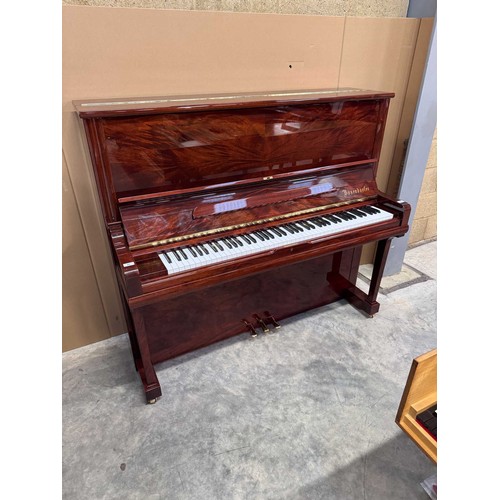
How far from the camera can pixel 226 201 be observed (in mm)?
1682

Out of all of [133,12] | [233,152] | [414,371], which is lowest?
[414,371]

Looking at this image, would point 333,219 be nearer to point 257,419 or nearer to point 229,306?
point 229,306

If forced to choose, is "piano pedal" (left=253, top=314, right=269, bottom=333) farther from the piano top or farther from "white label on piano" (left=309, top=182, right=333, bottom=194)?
the piano top

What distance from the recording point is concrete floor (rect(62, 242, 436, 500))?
1.43 meters

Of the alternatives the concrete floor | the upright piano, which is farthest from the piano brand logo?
the concrete floor

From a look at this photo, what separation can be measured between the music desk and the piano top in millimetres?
1199

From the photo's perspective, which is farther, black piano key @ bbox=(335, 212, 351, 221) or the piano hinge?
black piano key @ bbox=(335, 212, 351, 221)

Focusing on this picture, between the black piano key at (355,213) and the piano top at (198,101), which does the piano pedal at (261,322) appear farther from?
the piano top at (198,101)

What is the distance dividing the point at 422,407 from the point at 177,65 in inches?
66.1

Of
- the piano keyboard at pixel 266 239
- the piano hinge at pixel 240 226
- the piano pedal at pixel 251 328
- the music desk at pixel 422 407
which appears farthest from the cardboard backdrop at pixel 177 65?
the music desk at pixel 422 407

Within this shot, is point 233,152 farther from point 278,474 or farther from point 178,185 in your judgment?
point 278,474

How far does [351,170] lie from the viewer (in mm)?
1993

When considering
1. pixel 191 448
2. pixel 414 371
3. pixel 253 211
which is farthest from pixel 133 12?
pixel 191 448

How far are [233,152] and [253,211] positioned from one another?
289 mm
